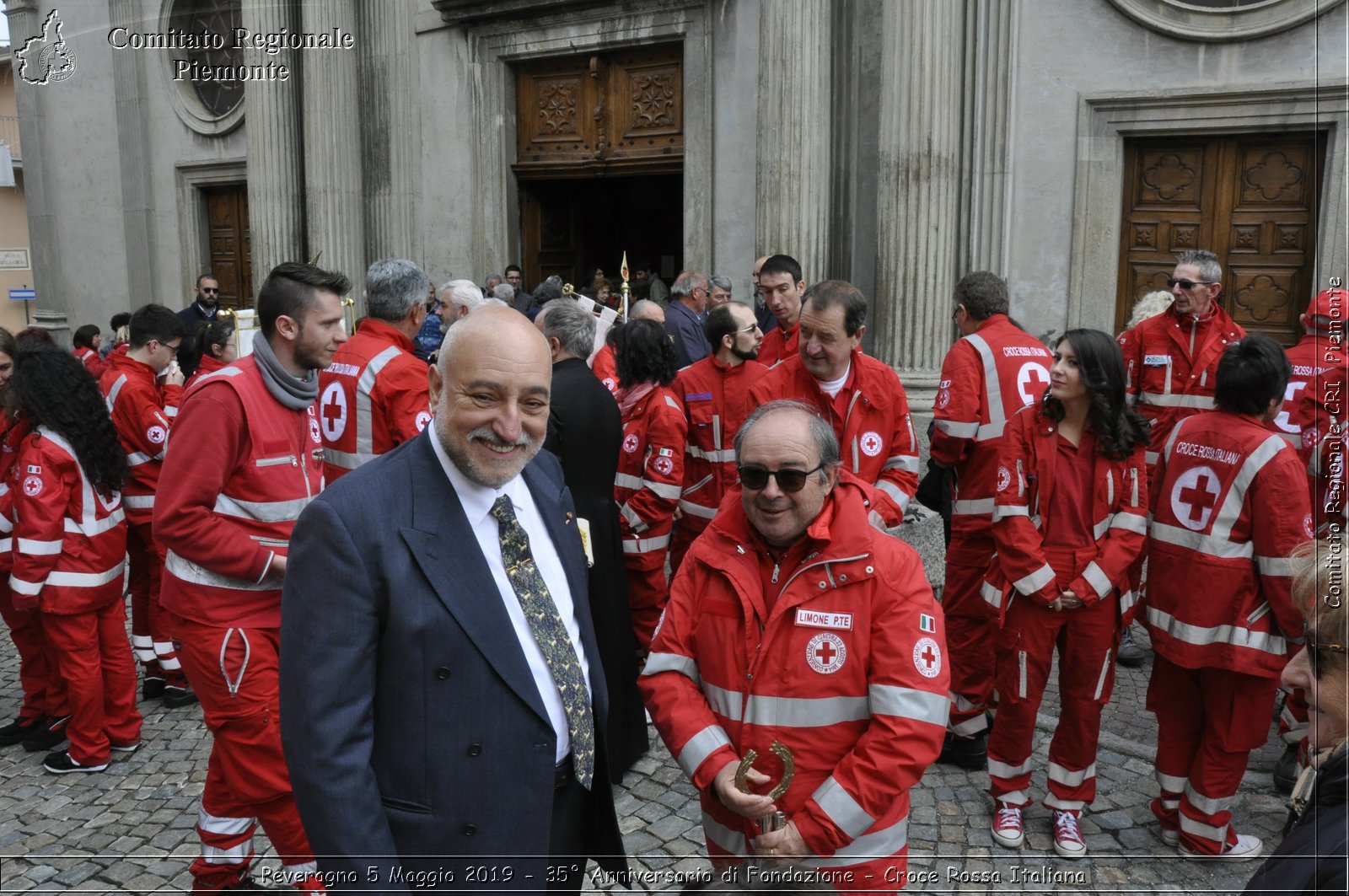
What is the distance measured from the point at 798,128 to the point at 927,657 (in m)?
7.45

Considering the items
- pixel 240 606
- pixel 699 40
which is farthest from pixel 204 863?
pixel 699 40

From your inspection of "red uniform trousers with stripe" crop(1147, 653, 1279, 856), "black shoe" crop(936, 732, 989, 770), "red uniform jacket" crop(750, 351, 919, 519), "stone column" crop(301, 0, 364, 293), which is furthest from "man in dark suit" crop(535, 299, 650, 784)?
"stone column" crop(301, 0, 364, 293)

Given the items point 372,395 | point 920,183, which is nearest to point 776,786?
point 372,395

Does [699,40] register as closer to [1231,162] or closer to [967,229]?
[967,229]

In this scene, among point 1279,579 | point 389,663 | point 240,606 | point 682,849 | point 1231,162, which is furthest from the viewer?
point 1231,162

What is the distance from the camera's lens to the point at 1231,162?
8.01 metres

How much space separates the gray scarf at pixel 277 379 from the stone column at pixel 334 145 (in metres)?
9.83

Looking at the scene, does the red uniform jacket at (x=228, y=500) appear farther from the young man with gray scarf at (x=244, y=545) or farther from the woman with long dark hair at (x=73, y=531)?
the woman with long dark hair at (x=73, y=531)

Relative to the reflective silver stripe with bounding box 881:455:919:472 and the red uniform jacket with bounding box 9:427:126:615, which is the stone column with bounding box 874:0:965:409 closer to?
the reflective silver stripe with bounding box 881:455:919:472

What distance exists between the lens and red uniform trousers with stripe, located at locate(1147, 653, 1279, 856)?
4.11m

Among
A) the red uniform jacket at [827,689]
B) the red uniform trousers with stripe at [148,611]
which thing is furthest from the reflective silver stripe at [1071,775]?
the red uniform trousers with stripe at [148,611]

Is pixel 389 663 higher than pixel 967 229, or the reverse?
pixel 967 229

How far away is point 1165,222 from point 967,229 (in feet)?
5.28

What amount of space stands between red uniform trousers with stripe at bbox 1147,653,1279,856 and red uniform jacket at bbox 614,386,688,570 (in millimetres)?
2539
